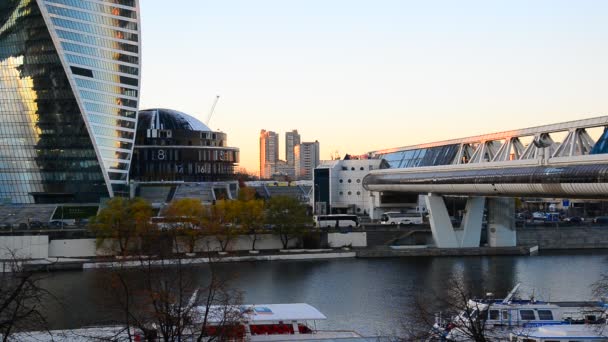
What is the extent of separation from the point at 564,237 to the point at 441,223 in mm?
8594

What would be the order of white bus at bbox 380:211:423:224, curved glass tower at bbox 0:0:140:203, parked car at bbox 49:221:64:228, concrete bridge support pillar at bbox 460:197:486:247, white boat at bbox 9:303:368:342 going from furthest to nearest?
curved glass tower at bbox 0:0:140:203
white bus at bbox 380:211:423:224
parked car at bbox 49:221:64:228
concrete bridge support pillar at bbox 460:197:486:247
white boat at bbox 9:303:368:342

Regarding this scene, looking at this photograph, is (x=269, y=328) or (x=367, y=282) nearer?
(x=269, y=328)

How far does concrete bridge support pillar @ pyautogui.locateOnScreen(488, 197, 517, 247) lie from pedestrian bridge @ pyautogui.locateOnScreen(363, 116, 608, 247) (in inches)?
2.3

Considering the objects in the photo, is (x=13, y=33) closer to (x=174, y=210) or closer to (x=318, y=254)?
(x=174, y=210)

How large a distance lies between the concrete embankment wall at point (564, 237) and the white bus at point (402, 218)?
7.95 meters

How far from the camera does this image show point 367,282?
38.9 m

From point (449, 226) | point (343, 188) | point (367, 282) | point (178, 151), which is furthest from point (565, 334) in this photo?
point (178, 151)

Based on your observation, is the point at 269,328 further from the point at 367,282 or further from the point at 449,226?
the point at 449,226

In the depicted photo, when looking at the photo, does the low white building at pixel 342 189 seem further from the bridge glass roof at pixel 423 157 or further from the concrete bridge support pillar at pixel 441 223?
the concrete bridge support pillar at pixel 441 223

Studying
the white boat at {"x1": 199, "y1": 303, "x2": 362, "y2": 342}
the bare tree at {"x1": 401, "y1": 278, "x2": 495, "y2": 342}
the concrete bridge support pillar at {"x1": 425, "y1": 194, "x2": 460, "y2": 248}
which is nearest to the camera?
the bare tree at {"x1": 401, "y1": 278, "x2": 495, "y2": 342}

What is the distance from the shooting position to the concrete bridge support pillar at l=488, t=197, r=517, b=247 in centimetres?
5334

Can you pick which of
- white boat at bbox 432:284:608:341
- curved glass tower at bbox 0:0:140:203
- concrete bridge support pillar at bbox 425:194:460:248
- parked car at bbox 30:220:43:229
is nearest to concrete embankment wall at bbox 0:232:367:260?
concrete bridge support pillar at bbox 425:194:460:248

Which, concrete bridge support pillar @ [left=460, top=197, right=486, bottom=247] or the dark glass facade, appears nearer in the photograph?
concrete bridge support pillar @ [left=460, top=197, right=486, bottom=247]

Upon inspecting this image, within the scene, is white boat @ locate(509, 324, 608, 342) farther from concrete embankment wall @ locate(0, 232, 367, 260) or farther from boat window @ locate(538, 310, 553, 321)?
concrete embankment wall @ locate(0, 232, 367, 260)
